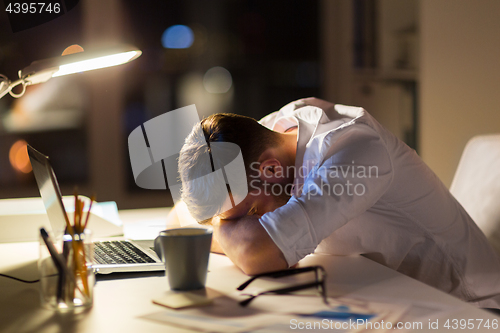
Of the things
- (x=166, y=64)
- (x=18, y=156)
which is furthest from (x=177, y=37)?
(x=18, y=156)

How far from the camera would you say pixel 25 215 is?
1097mm

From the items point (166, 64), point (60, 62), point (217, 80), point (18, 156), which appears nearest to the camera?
point (60, 62)

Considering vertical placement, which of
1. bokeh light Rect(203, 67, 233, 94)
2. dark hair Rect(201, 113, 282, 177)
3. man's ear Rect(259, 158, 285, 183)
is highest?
bokeh light Rect(203, 67, 233, 94)

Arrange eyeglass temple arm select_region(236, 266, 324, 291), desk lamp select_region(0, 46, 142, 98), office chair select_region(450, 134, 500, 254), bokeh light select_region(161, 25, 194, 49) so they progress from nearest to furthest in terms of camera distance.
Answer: eyeglass temple arm select_region(236, 266, 324, 291)
desk lamp select_region(0, 46, 142, 98)
office chair select_region(450, 134, 500, 254)
bokeh light select_region(161, 25, 194, 49)

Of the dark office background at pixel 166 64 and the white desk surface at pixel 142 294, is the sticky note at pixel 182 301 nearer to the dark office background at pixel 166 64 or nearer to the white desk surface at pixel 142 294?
the white desk surface at pixel 142 294

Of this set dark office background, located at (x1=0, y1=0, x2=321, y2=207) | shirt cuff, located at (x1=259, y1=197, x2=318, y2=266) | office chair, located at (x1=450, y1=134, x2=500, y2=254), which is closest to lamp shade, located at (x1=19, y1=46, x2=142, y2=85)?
shirt cuff, located at (x1=259, y1=197, x2=318, y2=266)

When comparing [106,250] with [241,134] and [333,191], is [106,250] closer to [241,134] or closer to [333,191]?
[241,134]

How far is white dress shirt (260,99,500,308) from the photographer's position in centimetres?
83

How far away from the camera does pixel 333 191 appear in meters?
0.79

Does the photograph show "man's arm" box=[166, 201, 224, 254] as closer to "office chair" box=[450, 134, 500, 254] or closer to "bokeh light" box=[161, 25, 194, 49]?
"office chair" box=[450, 134, 500, 254]

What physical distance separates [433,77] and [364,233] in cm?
169

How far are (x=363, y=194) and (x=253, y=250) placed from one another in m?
0.24

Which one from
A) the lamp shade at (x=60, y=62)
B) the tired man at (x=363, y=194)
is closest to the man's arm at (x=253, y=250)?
the tired man at (x=363, y=194)

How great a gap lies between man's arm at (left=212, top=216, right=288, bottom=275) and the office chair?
0.68 metres
